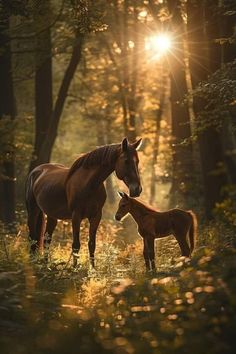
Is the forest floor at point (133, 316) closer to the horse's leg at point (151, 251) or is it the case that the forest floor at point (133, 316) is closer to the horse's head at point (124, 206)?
the horse's leg at point (151, 251)

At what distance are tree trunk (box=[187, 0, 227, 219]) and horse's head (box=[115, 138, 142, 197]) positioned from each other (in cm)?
583

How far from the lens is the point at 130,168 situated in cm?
1160

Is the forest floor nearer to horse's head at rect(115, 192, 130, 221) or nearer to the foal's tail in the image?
the foal's tail

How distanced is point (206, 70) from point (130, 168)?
22.4ft

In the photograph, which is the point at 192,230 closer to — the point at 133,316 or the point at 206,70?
the point at 133,316

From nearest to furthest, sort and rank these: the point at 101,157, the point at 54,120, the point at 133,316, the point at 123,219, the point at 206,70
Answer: the point at 133,316
the point at 101,157
the point at 206,70
the point at 123,219
the point at 54,120

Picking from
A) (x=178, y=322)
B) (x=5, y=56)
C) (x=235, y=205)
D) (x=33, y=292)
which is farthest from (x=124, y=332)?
(x=5, y=56)

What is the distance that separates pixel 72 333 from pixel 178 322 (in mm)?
1127

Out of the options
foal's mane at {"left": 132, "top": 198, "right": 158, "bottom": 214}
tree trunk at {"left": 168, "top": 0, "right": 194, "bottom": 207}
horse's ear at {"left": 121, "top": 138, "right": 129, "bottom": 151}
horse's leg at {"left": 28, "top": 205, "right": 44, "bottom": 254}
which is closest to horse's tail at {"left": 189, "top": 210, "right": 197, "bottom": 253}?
foal's mane at {"left": 132, "top": 198, "right": 158, "bottom": 214}

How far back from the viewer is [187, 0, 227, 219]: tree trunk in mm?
17109

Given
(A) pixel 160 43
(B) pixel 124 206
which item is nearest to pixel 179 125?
(A) pixel 160 43

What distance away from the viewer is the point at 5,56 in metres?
21.2

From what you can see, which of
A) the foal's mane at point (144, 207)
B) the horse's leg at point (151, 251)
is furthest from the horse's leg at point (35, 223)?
the horse's leg at point (151, 251)

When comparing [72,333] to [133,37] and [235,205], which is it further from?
[133,37]
